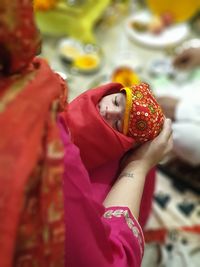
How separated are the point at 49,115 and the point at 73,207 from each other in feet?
0.58

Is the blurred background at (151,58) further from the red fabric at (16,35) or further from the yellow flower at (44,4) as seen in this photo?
the red fabric at (16,35)

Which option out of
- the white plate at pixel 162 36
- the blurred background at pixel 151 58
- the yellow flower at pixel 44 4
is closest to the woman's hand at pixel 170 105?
the blurred background at pixel 151 58

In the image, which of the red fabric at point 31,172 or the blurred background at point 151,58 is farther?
the blurred background at point 151,58

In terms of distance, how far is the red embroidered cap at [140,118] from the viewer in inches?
38.6

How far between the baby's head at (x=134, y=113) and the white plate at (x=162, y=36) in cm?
117

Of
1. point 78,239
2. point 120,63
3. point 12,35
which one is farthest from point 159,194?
point 12,35

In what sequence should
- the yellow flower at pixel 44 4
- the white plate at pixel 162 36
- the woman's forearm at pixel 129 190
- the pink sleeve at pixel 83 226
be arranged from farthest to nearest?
the white plate at pixel 162 36 → the yellow flower at pixel 44 4 → the woman's forearm at pixel 129 190 → the pink sleeve at pixel 83 226

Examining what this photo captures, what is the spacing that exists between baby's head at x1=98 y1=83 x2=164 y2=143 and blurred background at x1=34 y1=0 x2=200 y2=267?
0.45 metres

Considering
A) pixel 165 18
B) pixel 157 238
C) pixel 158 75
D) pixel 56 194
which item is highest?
pixel 56 194

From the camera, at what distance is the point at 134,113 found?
984 millimetres

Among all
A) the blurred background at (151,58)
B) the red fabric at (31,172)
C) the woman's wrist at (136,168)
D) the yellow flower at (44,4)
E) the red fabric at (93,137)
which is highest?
the red fabric at (31,172)

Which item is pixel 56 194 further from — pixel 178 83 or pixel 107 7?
pixel 107 7

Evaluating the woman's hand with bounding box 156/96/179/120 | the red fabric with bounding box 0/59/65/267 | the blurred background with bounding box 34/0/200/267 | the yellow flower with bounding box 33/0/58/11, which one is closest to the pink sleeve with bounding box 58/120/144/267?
the red fabric with bounding box 0/59/65/267

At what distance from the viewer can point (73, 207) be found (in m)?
0.72
